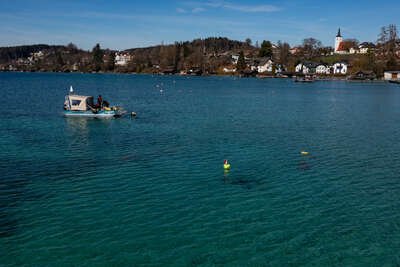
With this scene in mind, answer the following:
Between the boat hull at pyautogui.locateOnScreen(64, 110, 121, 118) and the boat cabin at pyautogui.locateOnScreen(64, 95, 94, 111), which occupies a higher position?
the boat cabin at pyautogui.locateOnScreen(64, 95, 94, 111)

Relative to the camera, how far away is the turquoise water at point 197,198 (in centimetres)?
1820

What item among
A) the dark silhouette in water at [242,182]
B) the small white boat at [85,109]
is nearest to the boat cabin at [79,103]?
the small white boat at [85,109]

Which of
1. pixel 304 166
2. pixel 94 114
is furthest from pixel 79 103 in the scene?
pixel 304 166

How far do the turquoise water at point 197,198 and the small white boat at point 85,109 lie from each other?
1086 centimetres

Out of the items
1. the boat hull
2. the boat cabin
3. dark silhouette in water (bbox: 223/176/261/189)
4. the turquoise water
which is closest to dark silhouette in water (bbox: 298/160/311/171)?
the turquoise water

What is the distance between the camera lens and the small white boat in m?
59.2

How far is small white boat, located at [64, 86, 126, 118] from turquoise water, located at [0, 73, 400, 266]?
35.6 ft

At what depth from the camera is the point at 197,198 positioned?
2483 cm

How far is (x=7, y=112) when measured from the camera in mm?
66188

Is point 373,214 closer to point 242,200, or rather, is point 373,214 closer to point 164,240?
point 242,200

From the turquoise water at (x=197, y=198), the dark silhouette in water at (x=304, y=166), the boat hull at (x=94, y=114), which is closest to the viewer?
the turquoise water at (x=197, y=198)

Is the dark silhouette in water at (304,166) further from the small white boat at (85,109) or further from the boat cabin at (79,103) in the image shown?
the boat cabin at (79,103)

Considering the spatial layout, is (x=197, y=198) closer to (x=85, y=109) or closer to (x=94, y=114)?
(x=94, y=114)

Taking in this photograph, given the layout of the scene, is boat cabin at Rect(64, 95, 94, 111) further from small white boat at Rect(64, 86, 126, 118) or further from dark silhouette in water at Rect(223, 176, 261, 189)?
dark silhouette in water at Rect(223, 176, 261, 189)
